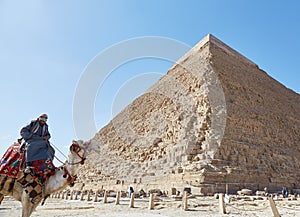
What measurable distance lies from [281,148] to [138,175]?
11735mm

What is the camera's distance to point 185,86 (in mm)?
27969

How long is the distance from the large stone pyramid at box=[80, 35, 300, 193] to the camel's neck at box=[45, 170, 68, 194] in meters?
10.1

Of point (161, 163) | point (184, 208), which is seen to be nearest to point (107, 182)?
point (161, 163)

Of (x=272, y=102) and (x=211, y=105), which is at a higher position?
(x=272, y=102)

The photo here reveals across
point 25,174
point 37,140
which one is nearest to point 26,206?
point 25,174

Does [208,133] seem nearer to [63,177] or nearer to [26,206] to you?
[63,177]

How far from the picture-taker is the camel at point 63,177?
373cm

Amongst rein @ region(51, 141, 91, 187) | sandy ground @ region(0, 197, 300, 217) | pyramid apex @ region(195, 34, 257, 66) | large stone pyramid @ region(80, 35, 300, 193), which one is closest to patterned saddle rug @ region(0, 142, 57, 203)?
rein @ region(51, 141, 91, 187)

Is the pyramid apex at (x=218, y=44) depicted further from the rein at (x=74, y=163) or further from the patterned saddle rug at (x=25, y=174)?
the patterned saddle rug at (x=25, y=174)

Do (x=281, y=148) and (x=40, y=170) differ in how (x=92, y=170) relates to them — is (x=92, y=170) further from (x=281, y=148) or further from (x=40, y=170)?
(x=40, y=170)

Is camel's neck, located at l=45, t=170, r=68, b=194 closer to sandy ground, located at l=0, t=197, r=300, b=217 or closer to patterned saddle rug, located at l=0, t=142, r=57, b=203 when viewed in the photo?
patterned saddle rug, located at l=0, t=142, r=57, b=203

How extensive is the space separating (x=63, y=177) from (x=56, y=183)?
0.12 metres

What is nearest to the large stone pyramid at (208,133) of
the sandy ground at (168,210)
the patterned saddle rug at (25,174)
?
the sandy ground at (168,210)

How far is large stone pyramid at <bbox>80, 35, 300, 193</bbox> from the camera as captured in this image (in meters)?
15.7
